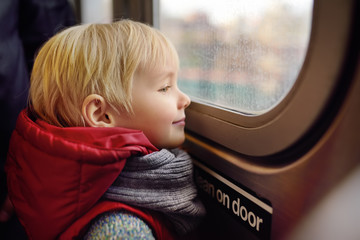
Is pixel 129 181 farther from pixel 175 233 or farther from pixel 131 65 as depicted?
pixel 131 65

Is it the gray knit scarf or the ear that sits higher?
the ear

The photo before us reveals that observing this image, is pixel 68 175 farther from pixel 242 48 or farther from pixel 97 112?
pixel 242 48

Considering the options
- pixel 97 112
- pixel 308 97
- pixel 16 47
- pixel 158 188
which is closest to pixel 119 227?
pixel 158 188

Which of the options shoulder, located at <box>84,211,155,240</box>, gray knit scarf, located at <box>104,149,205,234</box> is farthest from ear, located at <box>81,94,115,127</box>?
shoulder, located at <box>84,211,155,240</box>

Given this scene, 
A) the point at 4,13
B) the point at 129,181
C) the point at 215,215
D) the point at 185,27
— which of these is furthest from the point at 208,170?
the point at 4,13

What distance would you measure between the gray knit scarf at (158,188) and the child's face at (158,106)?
0.09 m

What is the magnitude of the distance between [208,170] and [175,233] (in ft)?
0.70

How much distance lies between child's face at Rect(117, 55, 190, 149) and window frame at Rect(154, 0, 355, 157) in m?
0.18

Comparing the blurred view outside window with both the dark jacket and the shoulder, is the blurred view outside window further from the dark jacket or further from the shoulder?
the dark jacket

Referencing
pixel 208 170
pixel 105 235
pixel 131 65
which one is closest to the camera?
pixel 105 235

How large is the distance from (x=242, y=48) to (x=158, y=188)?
0.45m

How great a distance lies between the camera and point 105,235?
2.15 ft

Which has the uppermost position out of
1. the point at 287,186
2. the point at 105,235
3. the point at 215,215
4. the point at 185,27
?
the point at 185,27

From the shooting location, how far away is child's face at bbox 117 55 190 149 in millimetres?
819
